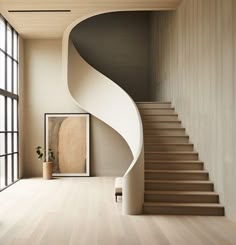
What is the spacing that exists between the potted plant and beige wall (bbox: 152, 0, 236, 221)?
4358mm

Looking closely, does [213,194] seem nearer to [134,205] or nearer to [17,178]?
[134,205]

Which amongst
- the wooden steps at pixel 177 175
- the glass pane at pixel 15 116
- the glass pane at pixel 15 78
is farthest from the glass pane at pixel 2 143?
the wooden steps at pixel 177 175

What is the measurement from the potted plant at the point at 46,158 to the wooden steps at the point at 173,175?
11.9 ft

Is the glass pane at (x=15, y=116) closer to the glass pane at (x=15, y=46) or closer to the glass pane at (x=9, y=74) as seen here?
the glass pane at (x=9, y=74)

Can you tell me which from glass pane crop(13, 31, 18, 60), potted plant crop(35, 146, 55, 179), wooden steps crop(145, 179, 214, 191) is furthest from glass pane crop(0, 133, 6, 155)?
wooden steps crop(145, 179, 214, 191)

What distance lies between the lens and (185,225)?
585 centimetres

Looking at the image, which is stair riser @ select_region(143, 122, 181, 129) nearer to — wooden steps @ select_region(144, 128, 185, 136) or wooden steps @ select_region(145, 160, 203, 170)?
wooden steps @ select_region(144, 128, 185, 136)

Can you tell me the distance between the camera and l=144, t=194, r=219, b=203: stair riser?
698 centimetres

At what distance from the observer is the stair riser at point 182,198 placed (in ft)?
22.9

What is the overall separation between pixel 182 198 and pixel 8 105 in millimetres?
6268

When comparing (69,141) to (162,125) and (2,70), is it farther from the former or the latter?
(162,125)

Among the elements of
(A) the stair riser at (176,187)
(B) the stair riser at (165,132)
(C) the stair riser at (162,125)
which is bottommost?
(A) the stair riser at (176,187)

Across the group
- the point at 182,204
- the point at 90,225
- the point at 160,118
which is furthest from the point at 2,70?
the point at 182,204

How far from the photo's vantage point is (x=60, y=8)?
356 inches
